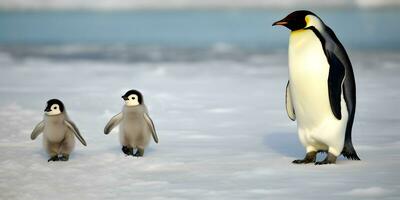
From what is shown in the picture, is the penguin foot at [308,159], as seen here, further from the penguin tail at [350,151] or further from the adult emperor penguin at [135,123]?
the adult emperor penguin at [135,123]

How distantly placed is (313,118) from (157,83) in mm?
7166

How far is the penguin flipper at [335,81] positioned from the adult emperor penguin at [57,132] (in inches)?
68.7

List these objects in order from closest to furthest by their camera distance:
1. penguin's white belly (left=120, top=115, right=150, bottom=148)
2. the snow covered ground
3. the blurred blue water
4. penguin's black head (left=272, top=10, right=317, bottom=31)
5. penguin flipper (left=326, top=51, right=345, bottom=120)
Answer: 1. the snow covered ground
2. penguin flipper (left=326, top=51, right=345, bottom=120)
3. penguin's black head (left=272, top=10, right=317, bottom=31)
4. penguin's white belly (left=120, top=115, right=150, bottom=148)
5. the blurred blue water

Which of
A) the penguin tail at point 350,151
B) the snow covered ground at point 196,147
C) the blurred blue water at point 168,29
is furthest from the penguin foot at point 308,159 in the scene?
the blurred blue water at point 168,29

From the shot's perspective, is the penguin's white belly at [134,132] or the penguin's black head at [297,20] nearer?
the penguin's black head at [297,20]

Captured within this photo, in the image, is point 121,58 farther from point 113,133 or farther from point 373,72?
point 113,133

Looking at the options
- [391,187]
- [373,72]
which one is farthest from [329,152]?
[373,72]

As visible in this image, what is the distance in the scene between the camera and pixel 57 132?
6.02m

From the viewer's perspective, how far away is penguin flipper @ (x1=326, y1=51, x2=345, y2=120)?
18.3ft

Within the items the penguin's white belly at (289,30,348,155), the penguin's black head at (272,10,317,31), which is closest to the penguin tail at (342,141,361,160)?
the penguin's white belly at (289,30,348,155)

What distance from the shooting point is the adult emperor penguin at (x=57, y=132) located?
237 inches

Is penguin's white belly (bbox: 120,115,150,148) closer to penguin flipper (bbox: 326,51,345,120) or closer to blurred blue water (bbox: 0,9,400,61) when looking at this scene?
penguin flipper (bbox: 326,51,345,120)

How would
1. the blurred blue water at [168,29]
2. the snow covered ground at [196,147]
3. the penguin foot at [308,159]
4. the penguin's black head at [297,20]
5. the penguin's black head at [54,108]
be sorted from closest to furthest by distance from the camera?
the snow covered ground at [196,147]
the penguin's black head at [297,20]
the penguin foot at [308,159]
the penguin's black head at [54,108]
the blurred blue water at [168,29]

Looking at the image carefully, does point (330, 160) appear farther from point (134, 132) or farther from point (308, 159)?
point (134, 132)
